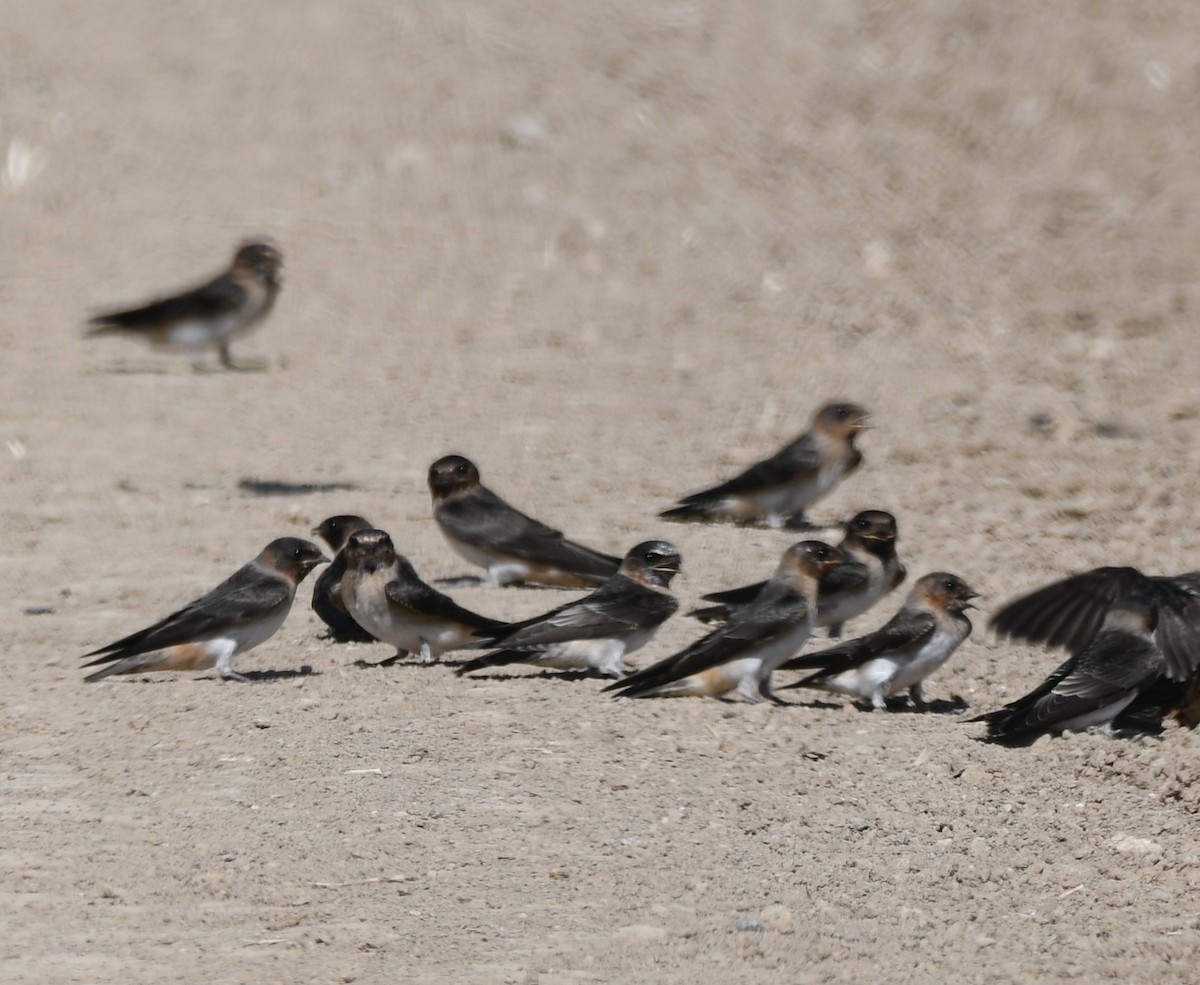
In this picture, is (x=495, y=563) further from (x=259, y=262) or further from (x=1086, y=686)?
(x=259, y=262)

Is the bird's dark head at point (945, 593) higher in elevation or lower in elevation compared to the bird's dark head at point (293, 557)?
lower

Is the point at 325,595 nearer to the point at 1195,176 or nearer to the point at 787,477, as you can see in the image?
the point at 787,477

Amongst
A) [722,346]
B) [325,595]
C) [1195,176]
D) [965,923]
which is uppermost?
[1195,176]

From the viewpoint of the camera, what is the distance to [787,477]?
1176 cm

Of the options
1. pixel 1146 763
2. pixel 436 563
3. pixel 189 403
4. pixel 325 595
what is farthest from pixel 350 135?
pixel 1146 763

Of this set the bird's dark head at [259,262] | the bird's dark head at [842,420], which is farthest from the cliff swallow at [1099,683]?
the bird's dark head at [259,262]

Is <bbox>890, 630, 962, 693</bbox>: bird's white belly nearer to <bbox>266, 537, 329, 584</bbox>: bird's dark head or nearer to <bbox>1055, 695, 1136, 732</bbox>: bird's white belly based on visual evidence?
<bbox>1055, 695, 1136, 732</bbox>: bird's white belly

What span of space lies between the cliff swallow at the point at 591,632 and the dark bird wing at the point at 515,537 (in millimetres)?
1344

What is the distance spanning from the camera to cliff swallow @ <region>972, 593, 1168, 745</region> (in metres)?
7.83

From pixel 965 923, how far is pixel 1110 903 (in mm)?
493

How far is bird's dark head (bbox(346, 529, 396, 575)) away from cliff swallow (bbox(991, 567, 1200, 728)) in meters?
2.45

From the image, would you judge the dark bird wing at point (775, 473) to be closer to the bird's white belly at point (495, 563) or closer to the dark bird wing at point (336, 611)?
the bird's white belly at point (495, 563)

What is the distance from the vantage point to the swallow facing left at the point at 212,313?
15.3 meters

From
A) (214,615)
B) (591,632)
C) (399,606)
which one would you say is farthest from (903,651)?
(214,615)
